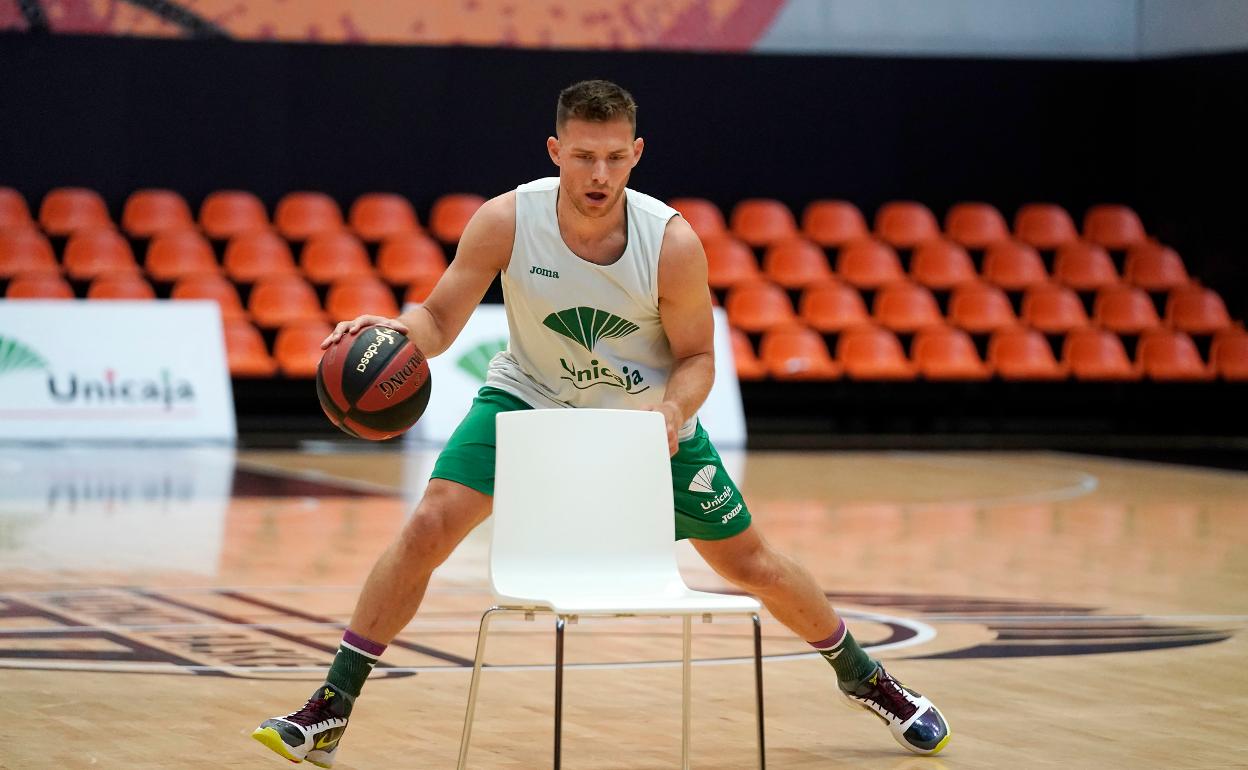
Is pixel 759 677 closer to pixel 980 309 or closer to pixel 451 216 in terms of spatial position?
pixel 451 216

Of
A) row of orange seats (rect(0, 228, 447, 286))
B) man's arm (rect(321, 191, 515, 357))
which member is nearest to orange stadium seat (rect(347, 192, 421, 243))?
row of orange seats (rect(0, 228, 447, 286))

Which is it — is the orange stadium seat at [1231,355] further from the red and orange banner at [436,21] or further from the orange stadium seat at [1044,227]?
the red and orange banner at [436,21]

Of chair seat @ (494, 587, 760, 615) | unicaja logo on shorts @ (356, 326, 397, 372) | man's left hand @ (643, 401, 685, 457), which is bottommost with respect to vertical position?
chair seat @ (494, 587, 760, 615)

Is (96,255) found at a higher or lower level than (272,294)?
higher

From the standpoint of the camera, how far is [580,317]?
4266 millimetres

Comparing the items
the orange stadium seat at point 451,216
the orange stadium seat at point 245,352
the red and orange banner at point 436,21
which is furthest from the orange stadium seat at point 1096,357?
the orange stadium seat at point 245,352

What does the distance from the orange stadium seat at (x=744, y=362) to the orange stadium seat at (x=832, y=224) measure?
5.00 ft

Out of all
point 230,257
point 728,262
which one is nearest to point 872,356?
point 728,262

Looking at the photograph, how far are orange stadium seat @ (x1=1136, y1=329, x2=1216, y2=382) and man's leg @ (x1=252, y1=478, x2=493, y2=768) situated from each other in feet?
38.3

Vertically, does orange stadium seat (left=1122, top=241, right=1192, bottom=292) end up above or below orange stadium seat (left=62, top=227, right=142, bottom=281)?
above

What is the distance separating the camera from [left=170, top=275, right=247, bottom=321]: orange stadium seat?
13516 mm

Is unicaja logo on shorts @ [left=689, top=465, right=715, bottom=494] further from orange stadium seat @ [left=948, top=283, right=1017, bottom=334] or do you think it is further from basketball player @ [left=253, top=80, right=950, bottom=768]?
orange stadium seat @ [left=948, top=283, right=1017, bottom=334]

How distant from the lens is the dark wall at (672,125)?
14594 millimetres

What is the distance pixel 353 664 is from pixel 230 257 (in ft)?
34.1
